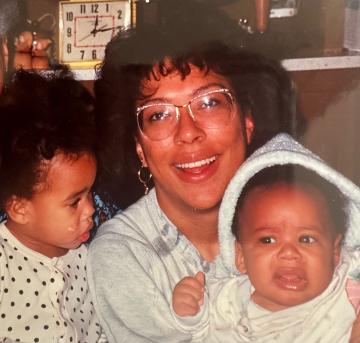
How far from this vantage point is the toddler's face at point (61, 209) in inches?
32.3

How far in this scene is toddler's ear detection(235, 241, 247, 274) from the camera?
2.66 feet

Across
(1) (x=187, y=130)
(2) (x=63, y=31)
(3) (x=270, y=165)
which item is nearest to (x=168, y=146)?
(1) (x=187, y=130)

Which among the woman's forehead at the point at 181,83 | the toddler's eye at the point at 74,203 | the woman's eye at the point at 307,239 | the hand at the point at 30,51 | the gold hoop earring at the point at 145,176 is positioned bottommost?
the woman's eye at the point at 307,239

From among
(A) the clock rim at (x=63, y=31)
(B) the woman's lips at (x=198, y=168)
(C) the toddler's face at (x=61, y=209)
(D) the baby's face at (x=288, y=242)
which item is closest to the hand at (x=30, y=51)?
(A) the clock rim at (x=63, y=31)

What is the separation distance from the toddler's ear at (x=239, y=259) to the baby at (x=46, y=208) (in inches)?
7.9

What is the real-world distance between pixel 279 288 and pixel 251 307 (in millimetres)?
47

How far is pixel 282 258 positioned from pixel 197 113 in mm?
215

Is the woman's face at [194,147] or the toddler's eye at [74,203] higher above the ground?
the woman's face at [194,147]

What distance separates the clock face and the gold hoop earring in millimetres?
165

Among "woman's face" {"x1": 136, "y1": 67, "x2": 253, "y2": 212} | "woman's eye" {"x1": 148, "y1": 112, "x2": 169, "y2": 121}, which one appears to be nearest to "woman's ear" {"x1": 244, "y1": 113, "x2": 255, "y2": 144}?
"woman's face" {"x1": 136, "y1": 67, "x2": 253, "y2": 212}

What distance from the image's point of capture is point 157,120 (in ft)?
2.66

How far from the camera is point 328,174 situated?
0.79 meters

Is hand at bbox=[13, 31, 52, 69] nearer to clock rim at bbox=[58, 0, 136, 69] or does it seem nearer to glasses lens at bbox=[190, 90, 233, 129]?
clock rim at bbox=[58, 0, 136, 69]

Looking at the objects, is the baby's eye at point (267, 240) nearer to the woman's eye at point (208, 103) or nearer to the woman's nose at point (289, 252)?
the woman's nose at point (289, 252)
